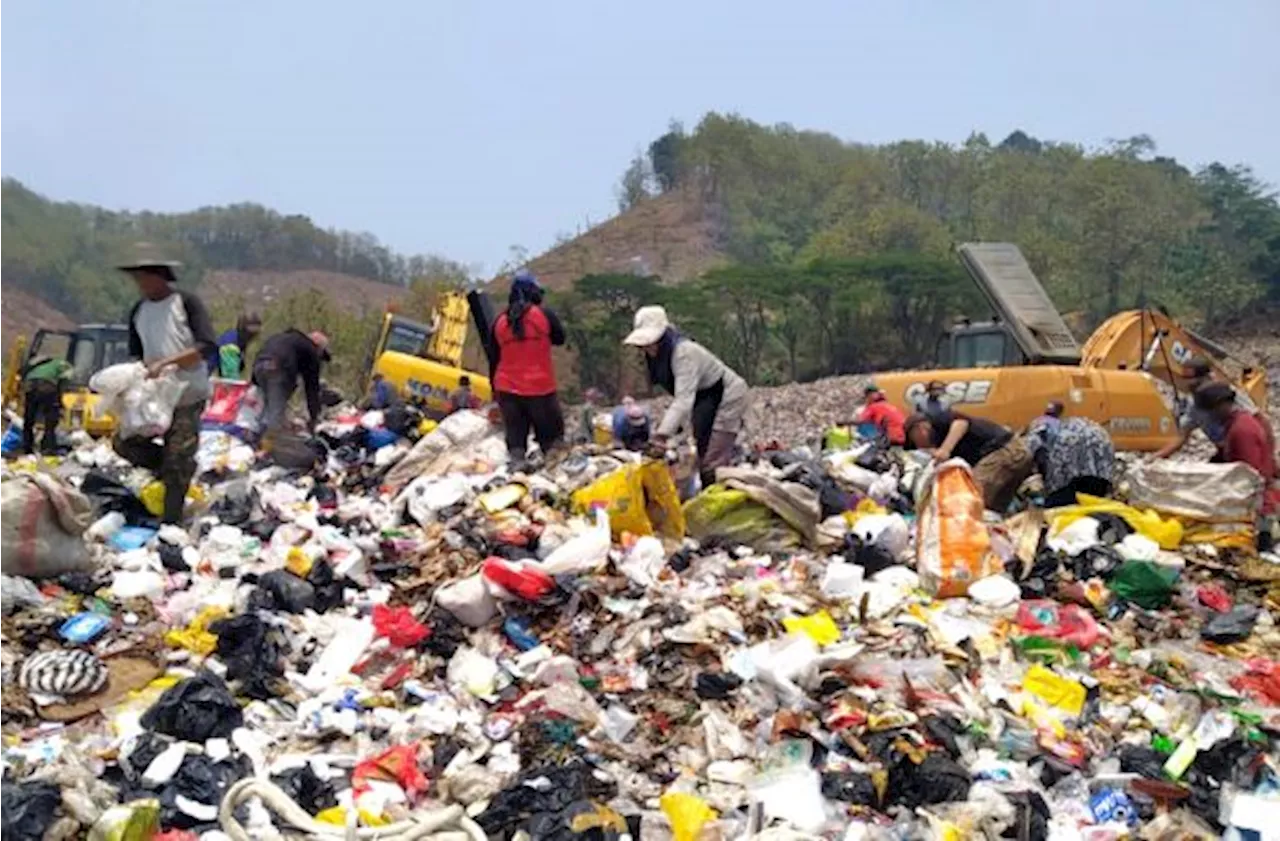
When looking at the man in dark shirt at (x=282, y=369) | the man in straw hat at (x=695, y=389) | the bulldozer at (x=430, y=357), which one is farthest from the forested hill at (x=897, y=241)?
the man in straw hat at (x=695, y=389)

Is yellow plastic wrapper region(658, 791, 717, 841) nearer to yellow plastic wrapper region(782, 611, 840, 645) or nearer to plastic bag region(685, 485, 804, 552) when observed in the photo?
yellow plastic wrapper region(782, 611, 840, 645)

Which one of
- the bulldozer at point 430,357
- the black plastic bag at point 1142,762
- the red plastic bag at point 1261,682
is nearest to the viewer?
the black plastic bag at point 1142,762

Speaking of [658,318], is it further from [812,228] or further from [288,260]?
[288,260]

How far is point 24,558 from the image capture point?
5562mm

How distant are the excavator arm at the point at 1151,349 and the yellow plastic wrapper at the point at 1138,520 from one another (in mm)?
5887

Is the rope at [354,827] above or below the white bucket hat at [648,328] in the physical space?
below

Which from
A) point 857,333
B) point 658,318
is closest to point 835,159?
point 857,333

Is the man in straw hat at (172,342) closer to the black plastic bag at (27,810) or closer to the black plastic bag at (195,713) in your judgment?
the black plastic bag at (195,713)

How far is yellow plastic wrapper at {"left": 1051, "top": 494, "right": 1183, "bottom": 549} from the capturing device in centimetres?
687

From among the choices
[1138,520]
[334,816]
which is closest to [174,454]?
[334,816]

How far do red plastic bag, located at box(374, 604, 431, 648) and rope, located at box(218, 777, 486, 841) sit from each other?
1710 millimetres

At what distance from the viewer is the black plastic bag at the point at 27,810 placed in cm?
360

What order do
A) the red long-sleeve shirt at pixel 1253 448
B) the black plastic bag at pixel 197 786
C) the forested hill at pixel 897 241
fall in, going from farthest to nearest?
the forested hill at pixel 897 241
the red long-sleeve shirt at pixel 1253 448
the black plastic bag at pixel 197 786

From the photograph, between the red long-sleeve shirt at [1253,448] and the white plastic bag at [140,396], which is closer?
the white plastic bag at [140,396]
